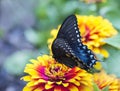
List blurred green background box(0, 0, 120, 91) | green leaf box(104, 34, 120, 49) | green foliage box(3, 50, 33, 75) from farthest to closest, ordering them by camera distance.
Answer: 1. green foliage box(3, 50, 33, 75)
2. blurred green background box(0, 0, 120, 91)
3. green leaf box(104, 34, 120, 49)

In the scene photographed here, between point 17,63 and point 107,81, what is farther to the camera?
point 17,63

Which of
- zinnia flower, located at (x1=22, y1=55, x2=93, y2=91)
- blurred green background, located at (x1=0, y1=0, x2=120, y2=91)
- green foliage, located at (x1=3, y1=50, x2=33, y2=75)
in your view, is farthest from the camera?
green foliage, located at (x1=3, y1=50, x2=33, y2=75)

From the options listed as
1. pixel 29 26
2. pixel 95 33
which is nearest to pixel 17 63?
pixel 29 26

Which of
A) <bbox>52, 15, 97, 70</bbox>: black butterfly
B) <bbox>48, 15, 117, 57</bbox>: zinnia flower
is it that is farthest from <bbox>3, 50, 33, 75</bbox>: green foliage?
<bbox>52, 15, 97, 70</bbox>: black butterfly

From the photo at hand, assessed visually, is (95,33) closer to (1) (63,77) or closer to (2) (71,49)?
(2) (71,49)

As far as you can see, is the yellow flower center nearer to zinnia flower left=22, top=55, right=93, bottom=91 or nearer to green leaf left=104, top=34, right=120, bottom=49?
zinnia flower left=22, top=55, right=93, bottom=91

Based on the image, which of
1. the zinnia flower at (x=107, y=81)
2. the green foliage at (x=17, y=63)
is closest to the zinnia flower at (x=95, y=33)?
the zinnia flower at (x=107, y=81)

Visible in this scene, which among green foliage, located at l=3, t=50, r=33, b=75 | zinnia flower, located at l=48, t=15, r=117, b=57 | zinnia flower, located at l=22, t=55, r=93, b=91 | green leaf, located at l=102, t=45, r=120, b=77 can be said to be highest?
green foliage, located at l=3, t=50, r=33, b=75
